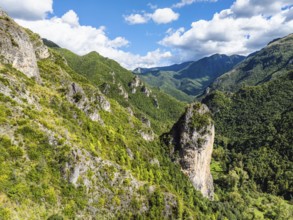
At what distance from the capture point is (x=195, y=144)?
14688 centimetres

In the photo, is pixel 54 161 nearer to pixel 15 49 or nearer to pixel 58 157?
pixel 58 157

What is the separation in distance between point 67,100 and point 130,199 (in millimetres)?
41012

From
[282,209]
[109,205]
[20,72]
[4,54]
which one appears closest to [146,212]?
[109,205]

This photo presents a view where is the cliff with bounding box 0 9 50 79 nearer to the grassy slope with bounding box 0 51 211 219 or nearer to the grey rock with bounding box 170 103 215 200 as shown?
the grassy slope with bounding box 0 51 211 219

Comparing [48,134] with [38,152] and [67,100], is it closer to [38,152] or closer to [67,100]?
[38,152]

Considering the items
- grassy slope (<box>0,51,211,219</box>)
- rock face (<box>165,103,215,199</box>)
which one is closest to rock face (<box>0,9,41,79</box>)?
grassy slope (<box>0,51,211,219</box>)

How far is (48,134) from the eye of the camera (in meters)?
65.0

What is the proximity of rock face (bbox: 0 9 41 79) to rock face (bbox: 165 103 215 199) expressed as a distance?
82712 millimetres

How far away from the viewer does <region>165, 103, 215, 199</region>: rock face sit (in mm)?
146000

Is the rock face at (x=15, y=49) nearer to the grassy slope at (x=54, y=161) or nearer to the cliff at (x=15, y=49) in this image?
the cliff at (x=15, y=49)

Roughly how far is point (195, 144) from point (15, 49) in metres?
95.8

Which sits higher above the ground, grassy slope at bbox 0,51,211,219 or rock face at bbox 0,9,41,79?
rock face at bbox 0,9,41,79

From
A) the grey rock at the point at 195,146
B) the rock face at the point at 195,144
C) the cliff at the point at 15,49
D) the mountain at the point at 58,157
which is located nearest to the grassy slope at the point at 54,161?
the mountain at the point at 58,157

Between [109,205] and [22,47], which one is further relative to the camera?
[22,47]
